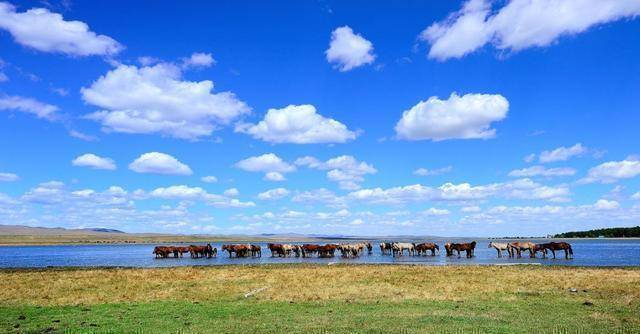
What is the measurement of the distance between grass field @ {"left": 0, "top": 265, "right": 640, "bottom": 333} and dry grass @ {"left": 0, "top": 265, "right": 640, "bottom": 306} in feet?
0.17

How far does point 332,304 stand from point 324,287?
198 inches

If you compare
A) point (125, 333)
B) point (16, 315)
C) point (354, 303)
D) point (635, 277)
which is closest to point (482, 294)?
point (354, 303)

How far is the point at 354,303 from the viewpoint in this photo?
18.9 m

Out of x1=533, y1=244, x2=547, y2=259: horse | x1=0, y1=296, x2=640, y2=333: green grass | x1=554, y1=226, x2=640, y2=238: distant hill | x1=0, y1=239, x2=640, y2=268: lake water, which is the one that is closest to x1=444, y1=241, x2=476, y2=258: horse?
x1=0, y1=239, x2=640, y2=268: lake water

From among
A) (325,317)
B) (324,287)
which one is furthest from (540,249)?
(325,317)

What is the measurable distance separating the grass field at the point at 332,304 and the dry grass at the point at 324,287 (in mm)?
51

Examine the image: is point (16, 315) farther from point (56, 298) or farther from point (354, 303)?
point (354, 303)

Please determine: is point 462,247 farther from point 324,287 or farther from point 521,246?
point 324,287

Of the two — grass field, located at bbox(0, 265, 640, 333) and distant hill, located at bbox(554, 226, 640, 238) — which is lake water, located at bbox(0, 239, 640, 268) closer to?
grass field, located at bbox(0, 265, 640, 333)

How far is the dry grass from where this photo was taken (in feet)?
67.3

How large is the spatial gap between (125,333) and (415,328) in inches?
327

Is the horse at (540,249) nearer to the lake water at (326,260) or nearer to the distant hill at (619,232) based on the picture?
the lake water at (326,260)

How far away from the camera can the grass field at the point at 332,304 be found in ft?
48.4

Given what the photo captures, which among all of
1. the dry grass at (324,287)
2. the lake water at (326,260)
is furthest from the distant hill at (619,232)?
the dry grass at (324,287)
